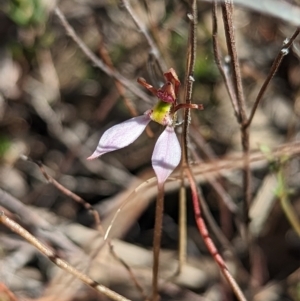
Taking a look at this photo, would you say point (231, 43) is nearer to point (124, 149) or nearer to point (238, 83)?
point (238, 83)

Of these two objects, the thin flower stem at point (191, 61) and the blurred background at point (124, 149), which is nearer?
the thin flower stem at point (191, 61)

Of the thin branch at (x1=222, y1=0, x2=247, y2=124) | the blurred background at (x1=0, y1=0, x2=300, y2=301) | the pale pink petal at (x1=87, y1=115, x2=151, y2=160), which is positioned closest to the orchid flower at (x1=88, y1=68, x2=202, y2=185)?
the pale pink petal at (x1=87, y1=115, x2=151, y2=160)

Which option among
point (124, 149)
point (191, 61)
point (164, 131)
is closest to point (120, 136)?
point (164, 131)

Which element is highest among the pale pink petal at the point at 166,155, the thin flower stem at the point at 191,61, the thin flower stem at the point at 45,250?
the thin flower stem at the point at 191,61

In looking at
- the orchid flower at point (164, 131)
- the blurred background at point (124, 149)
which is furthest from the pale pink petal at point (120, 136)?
the blurred background at point (124, 149)

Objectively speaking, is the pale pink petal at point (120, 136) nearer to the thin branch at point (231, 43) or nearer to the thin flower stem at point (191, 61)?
the thin flower stem at point (191, 61)
